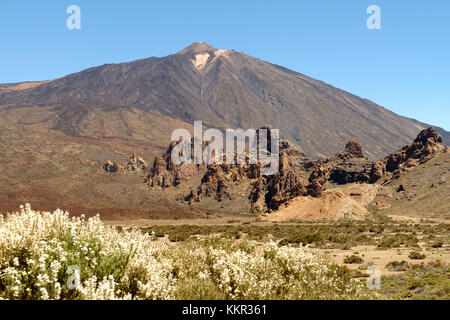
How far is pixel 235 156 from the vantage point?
10931 cm

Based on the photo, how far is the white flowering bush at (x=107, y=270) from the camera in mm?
6762

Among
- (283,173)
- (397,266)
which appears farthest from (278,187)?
(397,266)

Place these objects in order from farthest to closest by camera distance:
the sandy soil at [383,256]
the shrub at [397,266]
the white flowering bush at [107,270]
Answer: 1. the sandy soil at [383,256]
2. the shrub at [397,266]
3. the white flowering bush at [107,270]

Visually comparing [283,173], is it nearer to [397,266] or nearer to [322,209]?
[322,209]

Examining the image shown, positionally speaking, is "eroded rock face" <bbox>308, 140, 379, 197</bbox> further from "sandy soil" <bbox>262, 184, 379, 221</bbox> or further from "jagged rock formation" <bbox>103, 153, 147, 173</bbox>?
"jagged rock formation" <bbox>103, 153, 147, 173</bbox>

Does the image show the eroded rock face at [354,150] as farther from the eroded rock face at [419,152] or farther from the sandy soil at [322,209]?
the sandy soil at [322,209]

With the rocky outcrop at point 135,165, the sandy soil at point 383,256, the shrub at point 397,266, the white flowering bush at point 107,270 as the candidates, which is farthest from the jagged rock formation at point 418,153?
the white flowering bush at point 107,270

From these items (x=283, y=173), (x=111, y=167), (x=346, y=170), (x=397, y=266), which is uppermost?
(x=111, y=167)

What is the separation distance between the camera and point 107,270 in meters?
7.91

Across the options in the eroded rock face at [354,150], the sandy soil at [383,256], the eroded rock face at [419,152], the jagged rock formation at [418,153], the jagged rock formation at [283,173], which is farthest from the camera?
the eroded rock face at [354,150]

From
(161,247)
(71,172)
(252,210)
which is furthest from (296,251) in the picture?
(71,172)

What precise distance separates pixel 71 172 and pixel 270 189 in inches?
2676

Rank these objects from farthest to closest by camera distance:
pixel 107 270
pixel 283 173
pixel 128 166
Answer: pixel 128 166 < pixel 283 173 < pixel 107 270

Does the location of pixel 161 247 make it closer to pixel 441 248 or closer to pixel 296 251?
pixel 296 251
